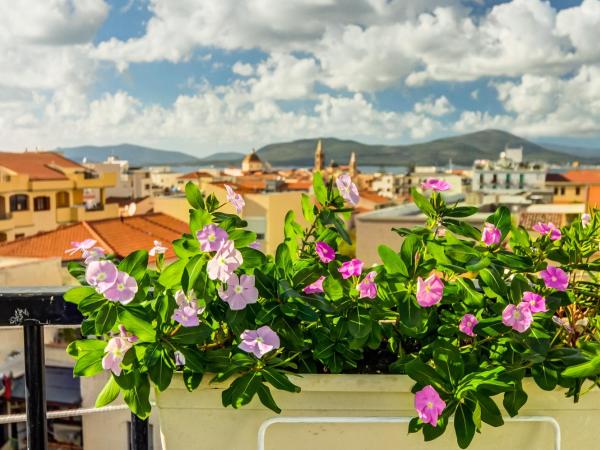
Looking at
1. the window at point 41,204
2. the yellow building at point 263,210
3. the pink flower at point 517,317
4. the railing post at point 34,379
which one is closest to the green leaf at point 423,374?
the pink flower at point 517,317

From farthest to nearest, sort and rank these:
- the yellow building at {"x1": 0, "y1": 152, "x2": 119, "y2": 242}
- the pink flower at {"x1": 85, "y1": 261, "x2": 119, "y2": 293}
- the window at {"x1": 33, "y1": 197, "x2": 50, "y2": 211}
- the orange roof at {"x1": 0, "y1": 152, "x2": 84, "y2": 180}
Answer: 1. the orange roof at {"x1": 0, "y1": 152, "x2": 84, "y2": 180}
2. the window at {"x1": 33, "y1": 197, "x2": 50, "y2": 211}
3. the yellow building at {"x1": 0, "y1": 152, "x2": 119, "y2": 242}
4. the pink flower at {"x1": 85, "y1": 261, "x2": 119, "y2": 293}

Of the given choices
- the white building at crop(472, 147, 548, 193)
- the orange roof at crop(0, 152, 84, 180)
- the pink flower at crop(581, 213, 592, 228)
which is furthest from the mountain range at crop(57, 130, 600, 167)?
the pink flower at crop(581, 213, 592, 228)

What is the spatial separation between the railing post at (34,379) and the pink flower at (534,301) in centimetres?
76

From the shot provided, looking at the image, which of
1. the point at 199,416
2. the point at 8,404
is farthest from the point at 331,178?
the point at 8,404

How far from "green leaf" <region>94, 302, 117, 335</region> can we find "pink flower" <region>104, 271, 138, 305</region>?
0.8 inches

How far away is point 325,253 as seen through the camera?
2.88 feet

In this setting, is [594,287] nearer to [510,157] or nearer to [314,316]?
[314,316]

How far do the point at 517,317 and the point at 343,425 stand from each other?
27cm

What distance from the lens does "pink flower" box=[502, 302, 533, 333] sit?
0.80 meters

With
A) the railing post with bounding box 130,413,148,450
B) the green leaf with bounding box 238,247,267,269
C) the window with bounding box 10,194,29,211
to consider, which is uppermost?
the green leaf with bounding box 238,247,267,269

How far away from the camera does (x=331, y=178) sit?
97 cm

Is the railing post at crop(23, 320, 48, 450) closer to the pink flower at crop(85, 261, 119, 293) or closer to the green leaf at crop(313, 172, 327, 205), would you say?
the pink flower at crop(85, 261, 119, 293)

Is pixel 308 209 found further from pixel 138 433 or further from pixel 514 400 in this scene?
pixel 138 433

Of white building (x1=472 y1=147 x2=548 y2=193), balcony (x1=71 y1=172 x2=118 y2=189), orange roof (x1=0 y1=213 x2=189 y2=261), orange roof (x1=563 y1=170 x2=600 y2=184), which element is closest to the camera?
orange roof (x1=0 y1=213 x2=189 y2=261)
